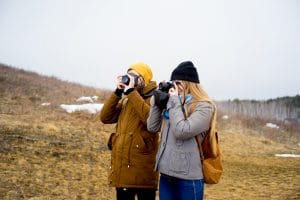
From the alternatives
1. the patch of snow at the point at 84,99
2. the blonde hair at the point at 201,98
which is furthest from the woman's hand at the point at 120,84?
the patch of snow at the point at 84,99

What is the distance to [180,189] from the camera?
2264mm

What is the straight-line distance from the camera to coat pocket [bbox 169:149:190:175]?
7.30 feet

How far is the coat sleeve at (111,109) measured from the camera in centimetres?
278

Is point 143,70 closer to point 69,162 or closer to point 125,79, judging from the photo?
point 125,79

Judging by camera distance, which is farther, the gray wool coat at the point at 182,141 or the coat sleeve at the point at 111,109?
the coat sleeve at the point at 111,109

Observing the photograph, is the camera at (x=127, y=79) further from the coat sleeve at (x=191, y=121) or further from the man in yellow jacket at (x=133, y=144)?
the coat sleeve at (x=191, y=121)

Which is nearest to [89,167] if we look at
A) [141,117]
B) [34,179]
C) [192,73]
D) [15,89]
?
[34,179]

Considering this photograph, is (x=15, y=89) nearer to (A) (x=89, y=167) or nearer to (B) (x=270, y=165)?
(A) (x=89, y=167)

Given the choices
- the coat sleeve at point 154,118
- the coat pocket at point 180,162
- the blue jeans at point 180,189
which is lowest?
the blue jeans at point 180,189

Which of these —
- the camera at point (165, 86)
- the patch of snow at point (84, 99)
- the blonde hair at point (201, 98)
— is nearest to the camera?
the blonde hair at point (201, 98)

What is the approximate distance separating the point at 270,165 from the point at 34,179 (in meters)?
6.66

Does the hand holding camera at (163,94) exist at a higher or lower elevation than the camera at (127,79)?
lower

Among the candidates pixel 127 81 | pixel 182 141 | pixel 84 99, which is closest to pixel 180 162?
pixel 182 141

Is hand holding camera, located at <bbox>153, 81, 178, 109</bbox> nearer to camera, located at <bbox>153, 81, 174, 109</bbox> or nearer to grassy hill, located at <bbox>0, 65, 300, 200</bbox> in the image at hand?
camera, located at <bbox>153, 81, 174, 109</bbox>
